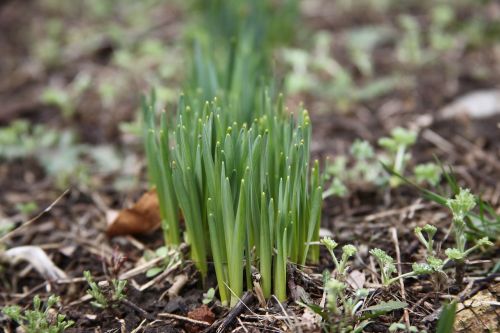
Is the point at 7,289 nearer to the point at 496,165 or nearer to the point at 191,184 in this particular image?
the point at 191,184

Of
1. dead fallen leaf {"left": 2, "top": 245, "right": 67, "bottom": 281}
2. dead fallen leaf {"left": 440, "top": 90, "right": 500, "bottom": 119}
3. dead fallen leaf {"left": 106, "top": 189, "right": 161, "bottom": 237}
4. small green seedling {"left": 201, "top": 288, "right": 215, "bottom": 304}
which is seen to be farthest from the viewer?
dead fallen leaf {"left": 440, "top": 90, "right": 500, "bottom": 119}

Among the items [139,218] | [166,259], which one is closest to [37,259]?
[139,218]

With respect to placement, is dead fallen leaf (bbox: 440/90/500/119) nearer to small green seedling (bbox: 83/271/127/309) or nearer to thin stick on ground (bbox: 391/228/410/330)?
thin stick on ground (bbox: 391/228/410/330)

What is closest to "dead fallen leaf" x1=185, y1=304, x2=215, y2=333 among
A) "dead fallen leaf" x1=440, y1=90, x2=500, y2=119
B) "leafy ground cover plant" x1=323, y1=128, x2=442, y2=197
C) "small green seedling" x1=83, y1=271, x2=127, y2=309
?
"small green seedling" x1=83, y1=271, x2=127, y2=309

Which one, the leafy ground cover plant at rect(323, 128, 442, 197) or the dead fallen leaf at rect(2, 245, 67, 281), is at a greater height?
Result: the leafy ground cover plant at rect(323, 128, 442, 197)

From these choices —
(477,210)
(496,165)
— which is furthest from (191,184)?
(496,165)

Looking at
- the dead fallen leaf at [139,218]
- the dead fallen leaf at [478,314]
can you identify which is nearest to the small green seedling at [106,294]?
the dead fallen leaf at [139,218]

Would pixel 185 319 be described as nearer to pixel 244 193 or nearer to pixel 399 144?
pixel 244 193
